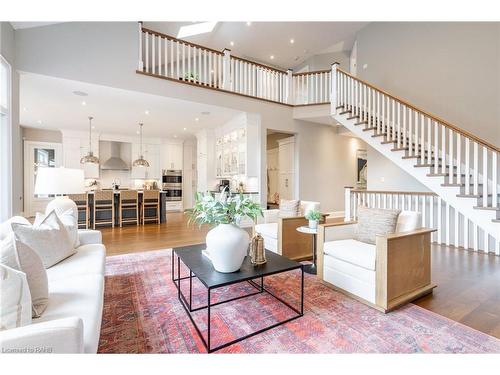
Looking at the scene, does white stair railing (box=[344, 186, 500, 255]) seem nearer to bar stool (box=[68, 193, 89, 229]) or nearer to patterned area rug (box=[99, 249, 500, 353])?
patterned area rug (box=[99, 249, 500, 353])

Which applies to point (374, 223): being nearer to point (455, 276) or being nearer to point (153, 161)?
point (455, 276)

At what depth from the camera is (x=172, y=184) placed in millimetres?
9227

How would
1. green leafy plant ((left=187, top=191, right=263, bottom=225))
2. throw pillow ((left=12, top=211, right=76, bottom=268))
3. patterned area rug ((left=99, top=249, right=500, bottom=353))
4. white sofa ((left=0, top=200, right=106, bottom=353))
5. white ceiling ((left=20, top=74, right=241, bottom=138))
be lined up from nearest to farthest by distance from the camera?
white sofa ((left=0, top=200, right=106, bottom=353)) < patterned area rug ((left=99, top=249, right=500, bottom=353)) < throw pillow ((left=12, top=211, right=76, bottom=268)) < green leafy plant ((left=187, top=191, right=263, bottom=225)) < white ceiling ((left=20, top=74, right=241, bottom=138))

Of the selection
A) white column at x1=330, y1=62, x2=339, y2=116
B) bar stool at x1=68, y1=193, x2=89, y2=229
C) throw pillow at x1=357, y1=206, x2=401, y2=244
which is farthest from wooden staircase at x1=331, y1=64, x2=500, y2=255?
bar stool at x1=68, y1=193, x2=89, y2=229

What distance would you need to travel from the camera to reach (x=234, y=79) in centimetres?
578

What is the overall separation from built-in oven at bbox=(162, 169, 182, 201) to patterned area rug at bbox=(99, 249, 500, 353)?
6833 mm

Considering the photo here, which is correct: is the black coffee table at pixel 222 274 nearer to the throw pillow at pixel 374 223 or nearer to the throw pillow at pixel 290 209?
the throw pillow at pixel 374 223

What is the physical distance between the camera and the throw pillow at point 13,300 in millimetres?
1015

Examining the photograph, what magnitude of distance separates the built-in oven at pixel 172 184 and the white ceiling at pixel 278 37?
4.56m

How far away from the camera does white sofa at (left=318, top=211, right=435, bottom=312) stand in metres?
2.08

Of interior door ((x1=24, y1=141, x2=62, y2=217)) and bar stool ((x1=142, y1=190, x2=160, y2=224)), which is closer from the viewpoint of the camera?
bar stool ((x1=142, y1=190, x2=160, y2=224))

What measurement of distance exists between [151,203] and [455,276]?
20.9 feet
